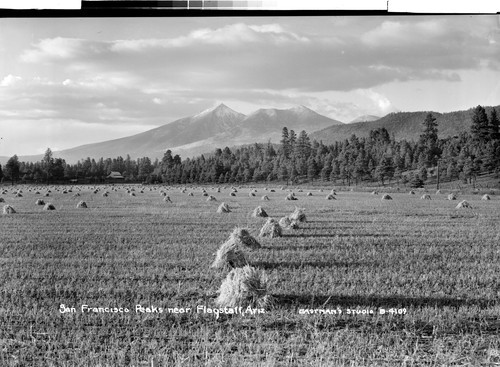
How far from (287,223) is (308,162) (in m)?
4.22

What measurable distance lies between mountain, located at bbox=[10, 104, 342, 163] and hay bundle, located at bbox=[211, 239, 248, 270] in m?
1.81

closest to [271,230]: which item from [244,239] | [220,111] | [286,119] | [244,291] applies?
[244,239]

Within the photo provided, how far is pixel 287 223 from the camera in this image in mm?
11859

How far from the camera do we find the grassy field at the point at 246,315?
202 inches

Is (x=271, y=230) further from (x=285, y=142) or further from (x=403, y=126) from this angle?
(x=403, y=126)

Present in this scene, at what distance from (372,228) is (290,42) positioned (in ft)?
23.0

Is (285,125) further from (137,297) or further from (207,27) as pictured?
(137,297)

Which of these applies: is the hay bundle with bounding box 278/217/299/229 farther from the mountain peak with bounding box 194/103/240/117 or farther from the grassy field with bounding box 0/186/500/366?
the mountain peak with bounding box 194/103/240/117

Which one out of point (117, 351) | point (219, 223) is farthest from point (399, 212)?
point (117, 351)

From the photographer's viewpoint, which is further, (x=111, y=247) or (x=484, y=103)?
(x=111, y=247)

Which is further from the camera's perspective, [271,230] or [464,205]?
[464,205]

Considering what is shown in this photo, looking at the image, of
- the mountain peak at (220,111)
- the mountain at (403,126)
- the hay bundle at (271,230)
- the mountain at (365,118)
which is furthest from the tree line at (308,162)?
the hay bundle at (271,230)

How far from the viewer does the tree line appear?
24.0 feet

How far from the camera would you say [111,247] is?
8.44m
